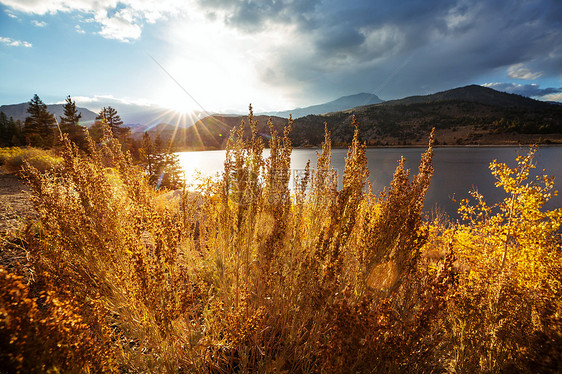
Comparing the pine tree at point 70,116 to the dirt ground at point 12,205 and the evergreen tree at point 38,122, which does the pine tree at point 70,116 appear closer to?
the evergreen tree at point 38,122

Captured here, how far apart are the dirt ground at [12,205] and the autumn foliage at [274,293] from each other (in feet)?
5.26

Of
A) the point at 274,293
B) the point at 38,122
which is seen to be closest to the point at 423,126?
the point at 274,293

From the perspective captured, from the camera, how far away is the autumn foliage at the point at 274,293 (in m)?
1.57

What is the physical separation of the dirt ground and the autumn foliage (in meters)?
1.60

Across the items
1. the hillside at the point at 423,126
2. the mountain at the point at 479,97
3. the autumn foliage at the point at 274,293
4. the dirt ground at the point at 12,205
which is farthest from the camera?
the mountain at the point at 479,97

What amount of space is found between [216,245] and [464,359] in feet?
11.9

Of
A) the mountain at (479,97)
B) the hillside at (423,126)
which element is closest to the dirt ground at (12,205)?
the hillside at (423,126)

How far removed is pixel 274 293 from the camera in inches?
102

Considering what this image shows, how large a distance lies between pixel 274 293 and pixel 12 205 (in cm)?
854

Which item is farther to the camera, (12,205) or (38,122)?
(38,122)

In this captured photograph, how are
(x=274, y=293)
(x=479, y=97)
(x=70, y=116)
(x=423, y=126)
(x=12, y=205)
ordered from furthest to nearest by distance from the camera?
(x=479, y=97), (x=423, y=126), (x=70, y=116), (x=12, y=205), (x=274, y=293)

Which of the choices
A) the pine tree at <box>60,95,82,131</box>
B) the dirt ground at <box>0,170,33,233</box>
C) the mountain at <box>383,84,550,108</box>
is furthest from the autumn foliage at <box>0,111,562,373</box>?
the mountain at <box>383,84,550,108</box>

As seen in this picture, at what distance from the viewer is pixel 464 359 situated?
2.26 m

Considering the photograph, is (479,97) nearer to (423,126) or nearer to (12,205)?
(423,126)
